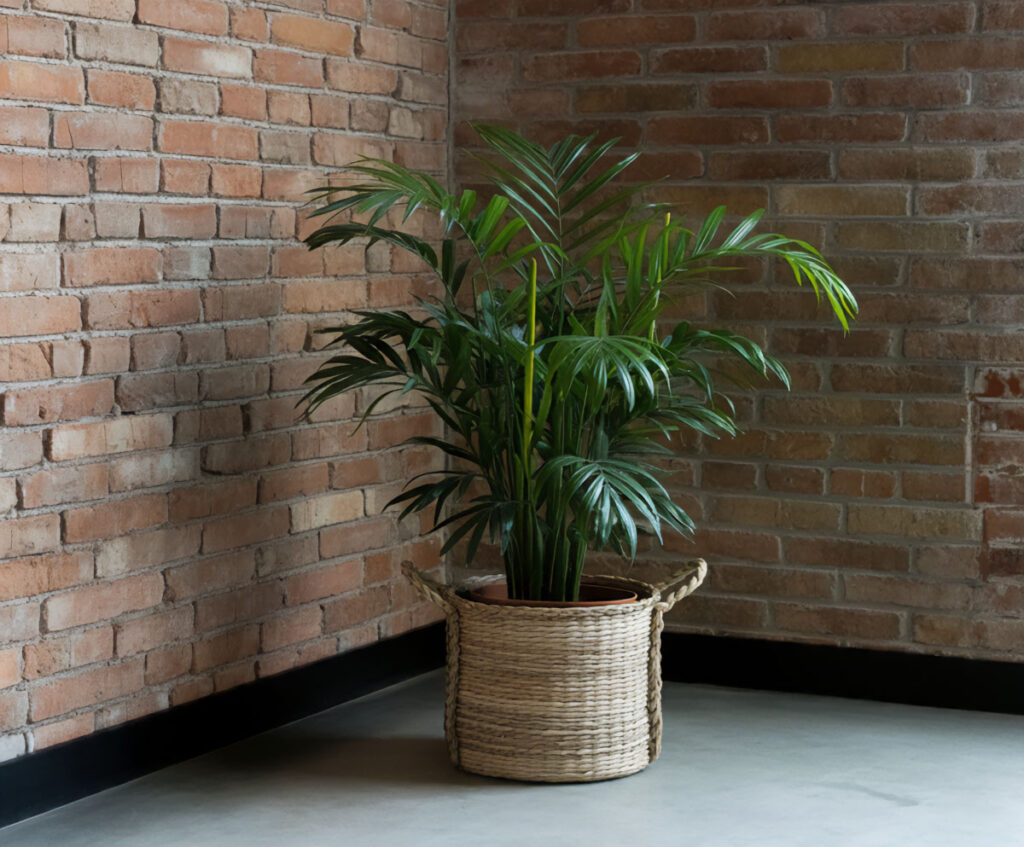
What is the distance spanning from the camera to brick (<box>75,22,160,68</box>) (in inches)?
96.2

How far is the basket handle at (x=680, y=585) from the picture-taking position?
271cm

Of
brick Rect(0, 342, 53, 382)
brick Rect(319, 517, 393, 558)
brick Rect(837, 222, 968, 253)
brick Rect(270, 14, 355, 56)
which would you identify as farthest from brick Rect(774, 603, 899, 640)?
brick Rect(0, 342, 53, 382)

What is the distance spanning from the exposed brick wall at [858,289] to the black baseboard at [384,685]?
49mm

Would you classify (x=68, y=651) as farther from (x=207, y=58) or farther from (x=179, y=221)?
(x=207, y=58)

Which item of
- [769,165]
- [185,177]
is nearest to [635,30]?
[769,165]

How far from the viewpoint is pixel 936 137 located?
305 cm

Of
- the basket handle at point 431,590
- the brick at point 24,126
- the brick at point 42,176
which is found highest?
the brick at point 24,126

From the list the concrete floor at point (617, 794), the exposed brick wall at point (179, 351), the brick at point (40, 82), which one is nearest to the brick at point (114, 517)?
the exposed brick wall at point (179, 351)

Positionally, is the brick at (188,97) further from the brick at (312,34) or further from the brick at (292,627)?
the brick at (292,627)

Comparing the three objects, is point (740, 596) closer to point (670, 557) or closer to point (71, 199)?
point (670, 557)

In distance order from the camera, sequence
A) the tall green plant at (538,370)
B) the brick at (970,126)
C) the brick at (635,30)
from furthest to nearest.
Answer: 1. the brick at (635,30)
2. the brick at (970,126)
3. the tall green plant at (538,370)

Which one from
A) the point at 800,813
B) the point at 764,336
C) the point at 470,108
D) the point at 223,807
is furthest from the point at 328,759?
the point at 470,108

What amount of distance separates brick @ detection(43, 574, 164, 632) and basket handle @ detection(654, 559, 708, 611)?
95 centimetres

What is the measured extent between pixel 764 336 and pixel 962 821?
1.20m
